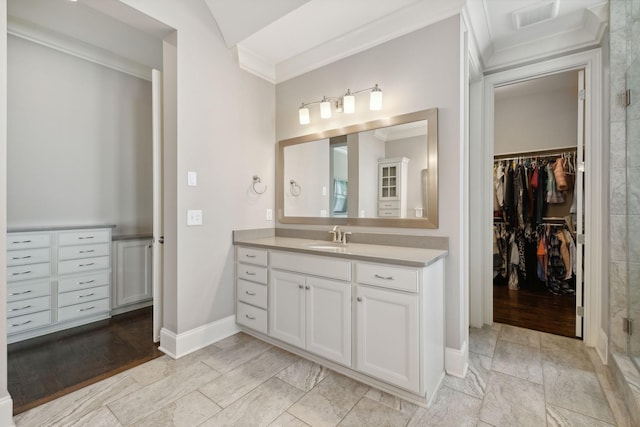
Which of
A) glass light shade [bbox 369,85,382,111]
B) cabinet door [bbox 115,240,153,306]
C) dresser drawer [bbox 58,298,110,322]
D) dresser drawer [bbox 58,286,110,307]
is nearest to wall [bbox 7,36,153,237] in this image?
cabinet door [bbox 115,240,153,306]

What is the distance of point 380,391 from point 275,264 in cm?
115

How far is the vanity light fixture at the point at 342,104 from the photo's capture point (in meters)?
2.35

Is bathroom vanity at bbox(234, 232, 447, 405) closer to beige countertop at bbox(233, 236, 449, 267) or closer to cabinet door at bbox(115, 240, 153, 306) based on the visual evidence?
beige countertop at bbox(233, 236, 449, 267)

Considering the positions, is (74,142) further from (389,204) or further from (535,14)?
(535,14)

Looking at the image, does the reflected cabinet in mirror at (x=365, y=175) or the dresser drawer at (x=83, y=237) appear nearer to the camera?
the reflected cabinet in mirror at (x=365, y=175)

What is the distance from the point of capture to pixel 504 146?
4.33 meters

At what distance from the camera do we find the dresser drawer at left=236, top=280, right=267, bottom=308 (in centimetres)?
249

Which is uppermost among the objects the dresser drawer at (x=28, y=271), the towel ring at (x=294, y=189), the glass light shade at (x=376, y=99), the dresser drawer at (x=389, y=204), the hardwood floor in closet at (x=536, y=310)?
the glass light shade at (x=376, y=99)

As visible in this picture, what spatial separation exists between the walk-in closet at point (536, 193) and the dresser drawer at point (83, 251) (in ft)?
14.2

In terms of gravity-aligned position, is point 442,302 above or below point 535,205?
below

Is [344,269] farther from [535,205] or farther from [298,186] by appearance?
[535,205]

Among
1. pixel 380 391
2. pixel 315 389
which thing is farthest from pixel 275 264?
pixel 380 391

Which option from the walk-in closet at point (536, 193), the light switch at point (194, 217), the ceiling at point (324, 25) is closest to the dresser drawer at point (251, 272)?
the light switch at point (194, 217)

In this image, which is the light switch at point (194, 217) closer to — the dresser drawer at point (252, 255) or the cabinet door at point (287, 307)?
the dresser drawer at point (252, 255)
